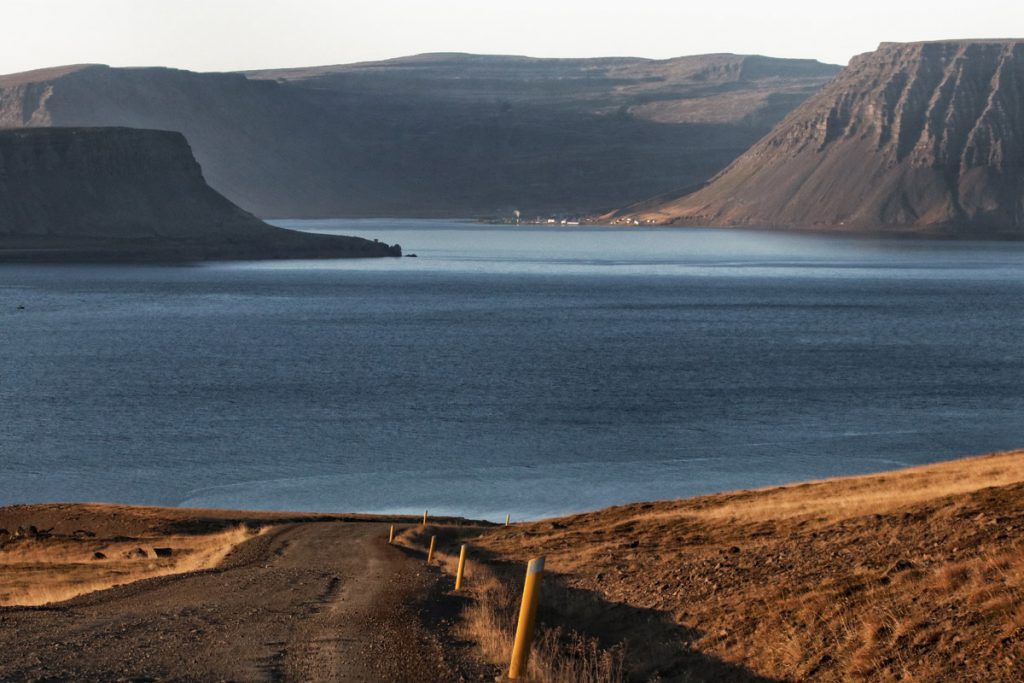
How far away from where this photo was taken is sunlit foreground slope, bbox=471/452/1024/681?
44.7ft

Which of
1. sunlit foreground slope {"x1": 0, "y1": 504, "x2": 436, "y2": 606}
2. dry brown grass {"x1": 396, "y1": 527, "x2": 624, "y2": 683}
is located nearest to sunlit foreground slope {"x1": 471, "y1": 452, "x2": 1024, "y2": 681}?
dry brown grass {"x1": 396, "y1": 527, "x2": 624, "y2": 683}

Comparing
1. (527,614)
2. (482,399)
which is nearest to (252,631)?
(527,614)

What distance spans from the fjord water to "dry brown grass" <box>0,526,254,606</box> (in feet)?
40.8

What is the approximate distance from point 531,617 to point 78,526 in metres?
27.4

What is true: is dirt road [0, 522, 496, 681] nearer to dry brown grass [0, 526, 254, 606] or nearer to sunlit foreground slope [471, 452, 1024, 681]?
sunlit foreground slope [471, 452, 1024, 681]

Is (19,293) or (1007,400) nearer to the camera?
(1007,400)

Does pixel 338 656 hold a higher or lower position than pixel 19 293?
higher

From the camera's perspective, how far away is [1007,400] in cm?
7050

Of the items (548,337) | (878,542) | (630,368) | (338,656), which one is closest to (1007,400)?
(630,368)

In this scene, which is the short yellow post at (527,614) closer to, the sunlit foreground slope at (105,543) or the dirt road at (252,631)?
the dirt road at (252,631)

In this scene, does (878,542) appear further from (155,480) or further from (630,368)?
(630,368)

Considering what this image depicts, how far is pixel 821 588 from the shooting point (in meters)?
16.4

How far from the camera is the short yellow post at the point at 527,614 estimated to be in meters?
10.7

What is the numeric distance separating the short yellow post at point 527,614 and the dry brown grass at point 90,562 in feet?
41.5
